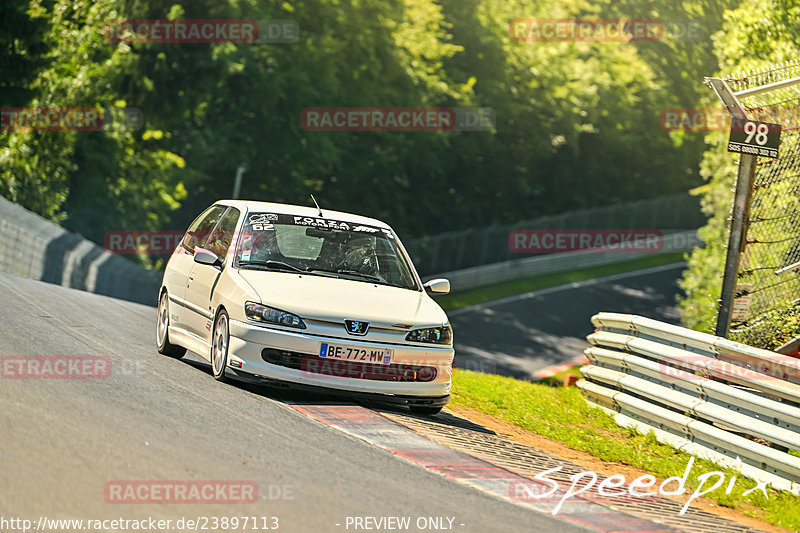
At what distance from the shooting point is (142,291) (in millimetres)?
27469

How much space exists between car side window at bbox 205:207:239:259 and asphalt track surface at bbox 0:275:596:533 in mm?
1420

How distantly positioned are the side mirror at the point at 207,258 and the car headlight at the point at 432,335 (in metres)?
2.01

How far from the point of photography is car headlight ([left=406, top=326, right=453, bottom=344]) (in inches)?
381

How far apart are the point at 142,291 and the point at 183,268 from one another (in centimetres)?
1653

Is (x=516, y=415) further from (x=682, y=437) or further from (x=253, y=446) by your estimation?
(x=253, y=446)

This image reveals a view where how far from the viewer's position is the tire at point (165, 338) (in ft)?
38.1

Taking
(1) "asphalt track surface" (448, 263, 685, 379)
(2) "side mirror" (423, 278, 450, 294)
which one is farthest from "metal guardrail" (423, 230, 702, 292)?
(2) "side mirror" (423, 278, 450, 294)

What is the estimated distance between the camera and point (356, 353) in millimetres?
9430

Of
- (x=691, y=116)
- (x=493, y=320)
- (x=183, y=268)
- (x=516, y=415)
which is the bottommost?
(x=493, y=320)

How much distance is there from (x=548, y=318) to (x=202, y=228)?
30.2 metres

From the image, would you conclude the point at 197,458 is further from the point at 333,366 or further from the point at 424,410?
the point at 424,410

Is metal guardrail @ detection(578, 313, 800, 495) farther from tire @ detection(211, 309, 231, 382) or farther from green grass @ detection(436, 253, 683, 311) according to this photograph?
green grass @ detection(436, 253, 683, 311)

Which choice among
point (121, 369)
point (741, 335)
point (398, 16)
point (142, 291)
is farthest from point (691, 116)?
point (121, 369)

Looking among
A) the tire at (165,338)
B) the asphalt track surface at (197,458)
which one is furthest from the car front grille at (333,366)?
the tire at (165,338)
